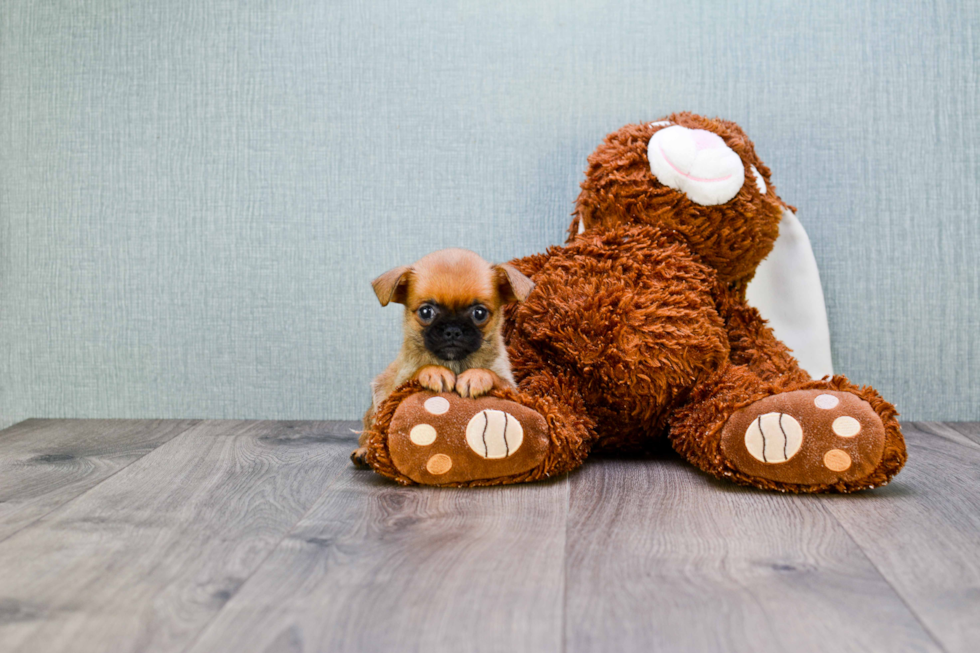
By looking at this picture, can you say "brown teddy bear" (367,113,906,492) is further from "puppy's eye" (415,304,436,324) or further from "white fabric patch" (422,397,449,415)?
"puppy's eye" (415,304,436,324)

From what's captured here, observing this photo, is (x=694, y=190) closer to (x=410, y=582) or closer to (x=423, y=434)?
(x=423, y=434)

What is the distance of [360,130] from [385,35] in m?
0.23

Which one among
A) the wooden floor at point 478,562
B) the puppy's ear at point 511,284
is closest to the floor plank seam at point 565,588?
the wooden floor at point 478,562

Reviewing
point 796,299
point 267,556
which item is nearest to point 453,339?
point 267,556

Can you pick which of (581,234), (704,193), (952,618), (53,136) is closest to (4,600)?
(952,618)

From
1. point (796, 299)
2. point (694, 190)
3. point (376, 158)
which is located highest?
point (376, 158)

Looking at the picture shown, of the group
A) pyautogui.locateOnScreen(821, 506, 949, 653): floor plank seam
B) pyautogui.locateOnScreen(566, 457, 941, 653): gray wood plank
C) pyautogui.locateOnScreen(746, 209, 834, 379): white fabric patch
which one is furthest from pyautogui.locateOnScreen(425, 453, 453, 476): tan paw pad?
pyautogui.locateOnScreen(746, 209, 834, 379): white fabric patch

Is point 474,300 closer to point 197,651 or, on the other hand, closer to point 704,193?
point 704,193

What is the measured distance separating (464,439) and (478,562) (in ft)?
1.08

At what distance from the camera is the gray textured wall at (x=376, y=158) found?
1.80 metres

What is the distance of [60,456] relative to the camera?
1528mm

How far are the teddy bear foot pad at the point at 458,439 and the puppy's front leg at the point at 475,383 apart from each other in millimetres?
13

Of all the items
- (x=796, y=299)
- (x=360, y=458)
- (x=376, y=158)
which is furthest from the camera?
(x=376, y=158)

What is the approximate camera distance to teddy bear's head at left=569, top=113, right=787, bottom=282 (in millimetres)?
1478
